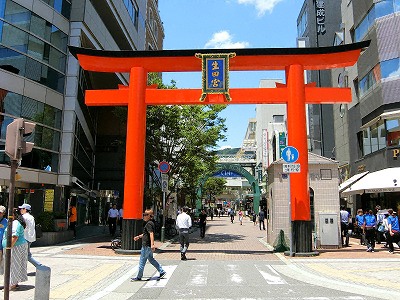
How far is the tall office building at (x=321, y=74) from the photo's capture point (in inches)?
1448

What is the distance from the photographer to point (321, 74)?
37562 mm

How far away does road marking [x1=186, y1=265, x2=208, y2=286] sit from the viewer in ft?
29.6

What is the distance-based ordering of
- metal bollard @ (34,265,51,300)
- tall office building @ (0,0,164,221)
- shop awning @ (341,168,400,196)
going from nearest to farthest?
metal bollard @ (34,265,51,300) → tall office building @ (0,0,164,221) → shop awning @ (341,168,400,196)

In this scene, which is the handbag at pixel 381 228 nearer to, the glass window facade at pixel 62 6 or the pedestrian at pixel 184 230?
the pedestrian at pixel 184 230

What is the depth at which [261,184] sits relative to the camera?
Result: 6322 cm

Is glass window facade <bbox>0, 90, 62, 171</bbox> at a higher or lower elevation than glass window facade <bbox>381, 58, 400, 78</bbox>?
lower

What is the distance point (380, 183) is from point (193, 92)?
11.1 m

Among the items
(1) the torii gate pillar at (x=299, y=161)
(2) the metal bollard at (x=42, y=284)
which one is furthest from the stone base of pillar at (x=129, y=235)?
(2) the metal bollard at (x=42, y=284)

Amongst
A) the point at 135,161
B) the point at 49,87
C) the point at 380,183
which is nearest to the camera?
the point at 135,161

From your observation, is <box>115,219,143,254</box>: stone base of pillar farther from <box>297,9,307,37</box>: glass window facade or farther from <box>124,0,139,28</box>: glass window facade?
<box>297,9,307,37</box>: glass window facade

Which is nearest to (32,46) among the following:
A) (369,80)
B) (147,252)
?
(147,252)

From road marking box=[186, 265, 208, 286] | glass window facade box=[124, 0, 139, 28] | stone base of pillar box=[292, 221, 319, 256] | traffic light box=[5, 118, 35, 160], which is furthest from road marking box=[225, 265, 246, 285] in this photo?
glass window facade box=[124, 0, 139, 28]

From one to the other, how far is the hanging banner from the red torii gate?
0.67ft

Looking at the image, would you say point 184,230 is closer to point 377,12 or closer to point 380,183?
point 380,183
